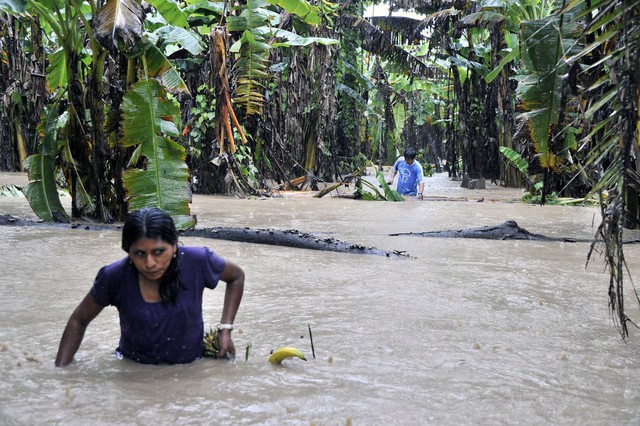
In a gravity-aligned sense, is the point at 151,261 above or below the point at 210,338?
above

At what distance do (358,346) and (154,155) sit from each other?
487 centimetres

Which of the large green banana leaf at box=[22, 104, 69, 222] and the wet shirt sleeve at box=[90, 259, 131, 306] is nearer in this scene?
the wet shirt sleeve at box=[90, 259, 131, 306]

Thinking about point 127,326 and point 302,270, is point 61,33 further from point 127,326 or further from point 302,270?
point 127,326

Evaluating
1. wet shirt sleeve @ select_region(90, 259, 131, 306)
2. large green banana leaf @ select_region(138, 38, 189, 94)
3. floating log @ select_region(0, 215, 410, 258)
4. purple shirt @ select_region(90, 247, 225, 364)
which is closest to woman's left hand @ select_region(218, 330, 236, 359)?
purple shirt @ select_region(90, 247, 225, 364)

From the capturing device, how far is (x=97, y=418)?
113 inches

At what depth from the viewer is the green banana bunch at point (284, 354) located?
3.55m

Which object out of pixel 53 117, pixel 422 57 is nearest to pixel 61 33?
pixel 53 117

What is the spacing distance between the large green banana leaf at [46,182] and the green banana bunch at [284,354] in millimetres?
6397

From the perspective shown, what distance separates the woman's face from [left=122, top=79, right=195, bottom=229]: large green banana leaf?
4891mm

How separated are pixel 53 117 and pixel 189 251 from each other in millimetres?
6660

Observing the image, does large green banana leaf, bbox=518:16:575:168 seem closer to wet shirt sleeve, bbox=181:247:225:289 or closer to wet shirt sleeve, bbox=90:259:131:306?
wet shirt sleeve, bbox=181:247:225:289

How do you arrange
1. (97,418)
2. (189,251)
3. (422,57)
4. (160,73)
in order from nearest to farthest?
(97,418), (189,251), (160,73), (422,57)

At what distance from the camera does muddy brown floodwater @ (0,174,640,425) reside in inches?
120

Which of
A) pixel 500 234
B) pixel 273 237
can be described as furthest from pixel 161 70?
pixel 500 234
